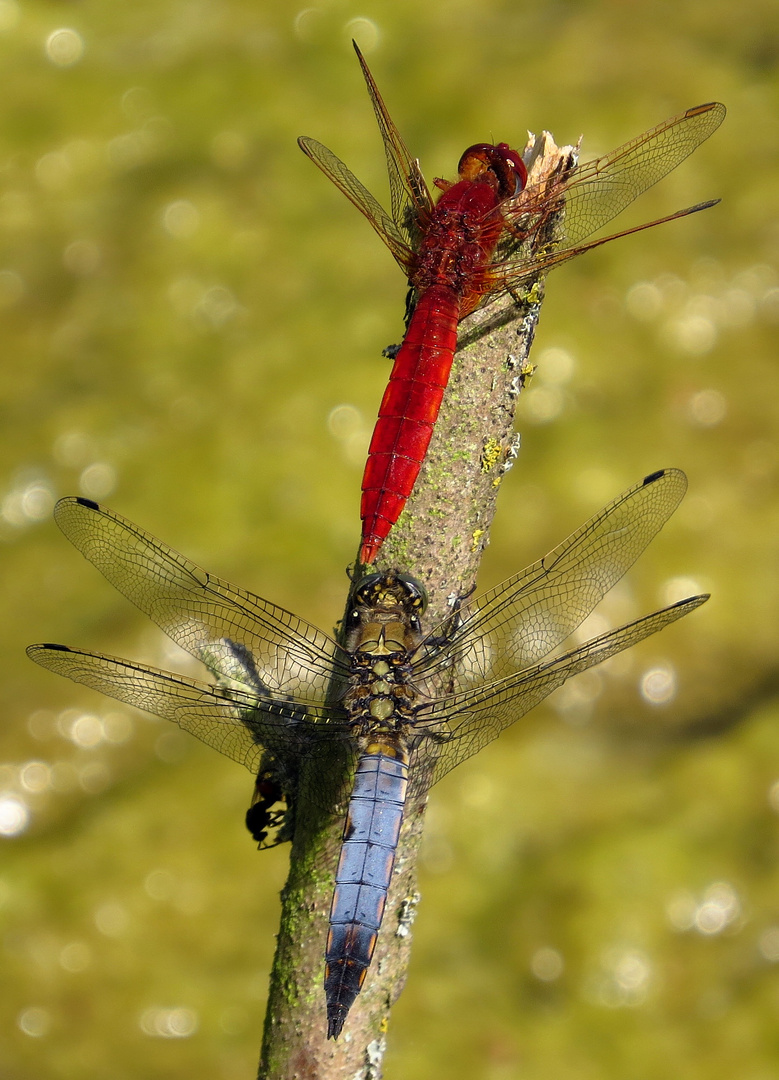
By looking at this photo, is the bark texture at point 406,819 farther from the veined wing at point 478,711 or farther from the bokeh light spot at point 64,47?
the bokeh light spot at point 64,47

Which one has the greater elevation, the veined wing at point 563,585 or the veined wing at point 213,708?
the veined wing at point 563,585

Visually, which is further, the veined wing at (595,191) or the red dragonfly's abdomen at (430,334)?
the veined wing at (595,191)

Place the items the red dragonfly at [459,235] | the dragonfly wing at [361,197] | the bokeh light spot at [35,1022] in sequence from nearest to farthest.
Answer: the red dragonfly at [459,235] → the dragonfly wing at [361,197] → the bokeh light spot at [35,1022]

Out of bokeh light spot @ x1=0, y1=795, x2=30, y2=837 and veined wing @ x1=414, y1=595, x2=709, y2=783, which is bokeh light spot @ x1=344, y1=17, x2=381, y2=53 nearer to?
veined wing @ x1=414, y1=595, x2=709, y2=783

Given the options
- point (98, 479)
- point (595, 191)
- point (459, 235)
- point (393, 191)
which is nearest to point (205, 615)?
point (459, 235)

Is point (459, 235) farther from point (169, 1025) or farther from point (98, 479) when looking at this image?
point (169, 1025)

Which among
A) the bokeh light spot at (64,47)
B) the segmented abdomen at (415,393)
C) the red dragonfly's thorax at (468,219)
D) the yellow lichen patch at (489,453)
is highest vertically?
the bokeh light spot at (64,47)

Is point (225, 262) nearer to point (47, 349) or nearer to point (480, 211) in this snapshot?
point (47, 349)

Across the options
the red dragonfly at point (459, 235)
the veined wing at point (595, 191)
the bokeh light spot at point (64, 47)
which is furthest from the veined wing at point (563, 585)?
the bokeh light spot at point (64, 47)
